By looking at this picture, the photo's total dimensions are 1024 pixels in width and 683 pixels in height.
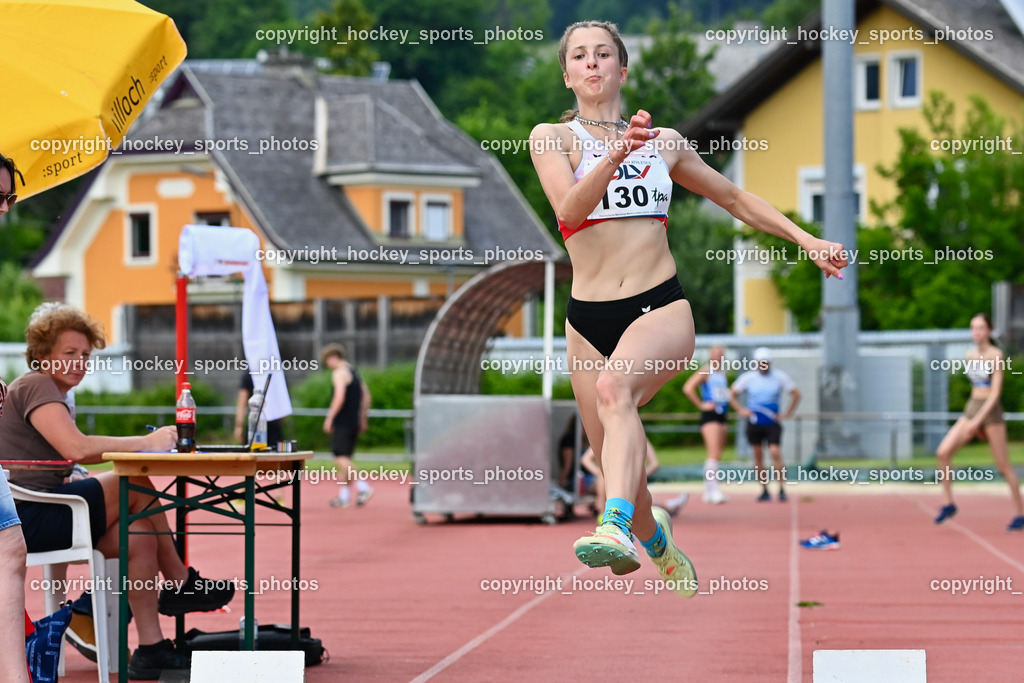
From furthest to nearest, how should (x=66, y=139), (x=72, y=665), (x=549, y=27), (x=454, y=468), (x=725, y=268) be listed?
(x=549, y=27) → (x=725, y=268) → (x=454, y=468) → (x=72, y=665) → (x=66, y=139)

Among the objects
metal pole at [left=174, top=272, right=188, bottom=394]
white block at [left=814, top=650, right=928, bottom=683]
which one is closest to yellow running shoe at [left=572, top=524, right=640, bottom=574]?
white block at [left=814, top=650, right=928, bottom=683]

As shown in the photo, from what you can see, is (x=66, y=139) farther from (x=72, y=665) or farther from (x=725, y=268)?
(x=725, y=268)

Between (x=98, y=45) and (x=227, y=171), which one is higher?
(x=227, y=171)

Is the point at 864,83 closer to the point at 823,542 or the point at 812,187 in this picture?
the point at 812,187

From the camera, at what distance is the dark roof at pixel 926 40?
39531 mm

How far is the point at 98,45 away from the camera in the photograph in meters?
7.23

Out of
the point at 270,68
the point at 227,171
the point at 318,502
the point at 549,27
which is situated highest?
the point at 549,27

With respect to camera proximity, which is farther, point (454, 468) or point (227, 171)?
point (227, 171)

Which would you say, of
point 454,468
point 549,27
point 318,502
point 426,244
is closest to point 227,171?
point 426,244

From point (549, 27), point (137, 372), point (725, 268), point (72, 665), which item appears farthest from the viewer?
point (549, 27)

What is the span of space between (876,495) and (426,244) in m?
30.8

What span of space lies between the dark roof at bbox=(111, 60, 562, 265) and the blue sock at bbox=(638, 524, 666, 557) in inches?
1607

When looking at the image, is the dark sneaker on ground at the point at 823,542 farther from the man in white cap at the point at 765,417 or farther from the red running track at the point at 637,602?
the man in white cap at the point at 765,417

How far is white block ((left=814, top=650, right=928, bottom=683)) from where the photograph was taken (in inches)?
231
